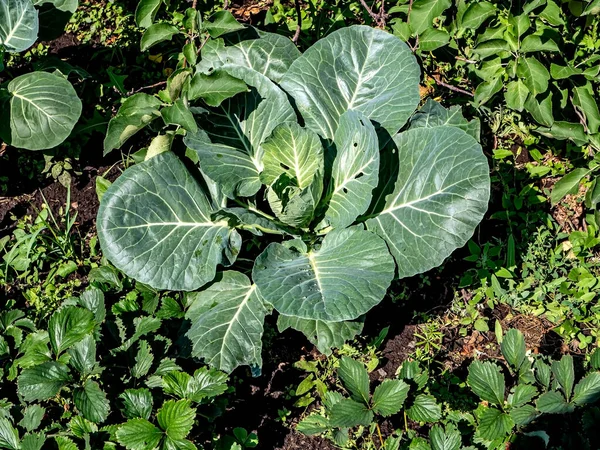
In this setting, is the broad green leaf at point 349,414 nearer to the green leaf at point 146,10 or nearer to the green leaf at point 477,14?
the green leaf at point 477,14

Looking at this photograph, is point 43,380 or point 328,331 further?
point 328,331

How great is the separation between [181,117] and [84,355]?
100cm

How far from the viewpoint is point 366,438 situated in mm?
2797

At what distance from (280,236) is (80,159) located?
1197 millimetres

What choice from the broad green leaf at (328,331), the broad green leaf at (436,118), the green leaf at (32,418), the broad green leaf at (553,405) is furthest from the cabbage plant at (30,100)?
the broad green leaf at (553,405)

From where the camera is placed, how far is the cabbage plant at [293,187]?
261cm

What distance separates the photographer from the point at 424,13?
301 centimetres

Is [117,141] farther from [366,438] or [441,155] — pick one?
[366,438]

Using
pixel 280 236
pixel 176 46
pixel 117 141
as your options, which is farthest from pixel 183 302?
pixel 176 46

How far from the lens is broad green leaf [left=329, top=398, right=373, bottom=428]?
234 cm

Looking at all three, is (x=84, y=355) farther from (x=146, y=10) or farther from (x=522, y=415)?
(x=146, y=10)

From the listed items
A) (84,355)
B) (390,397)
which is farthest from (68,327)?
(390,397)

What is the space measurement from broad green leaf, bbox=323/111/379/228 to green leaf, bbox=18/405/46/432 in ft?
4.23

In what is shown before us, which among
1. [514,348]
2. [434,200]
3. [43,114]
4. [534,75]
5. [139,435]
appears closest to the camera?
[139,435]
